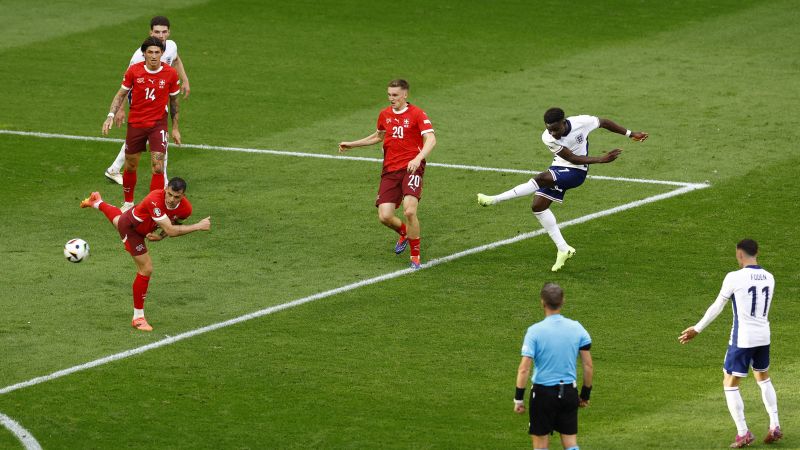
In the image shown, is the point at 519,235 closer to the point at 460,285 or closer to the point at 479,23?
the point at 460,285

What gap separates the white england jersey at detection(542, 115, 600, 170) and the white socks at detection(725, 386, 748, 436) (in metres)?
6.05

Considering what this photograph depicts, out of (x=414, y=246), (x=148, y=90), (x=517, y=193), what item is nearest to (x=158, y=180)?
(x=148, y=90)

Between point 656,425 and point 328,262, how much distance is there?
21.8 ft

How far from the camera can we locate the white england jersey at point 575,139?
63.0 ft

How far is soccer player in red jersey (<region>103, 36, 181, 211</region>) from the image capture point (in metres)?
21.1

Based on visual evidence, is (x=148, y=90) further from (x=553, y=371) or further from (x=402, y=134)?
(x=553, y=371)

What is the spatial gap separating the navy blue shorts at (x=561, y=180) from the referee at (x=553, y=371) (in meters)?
7.05

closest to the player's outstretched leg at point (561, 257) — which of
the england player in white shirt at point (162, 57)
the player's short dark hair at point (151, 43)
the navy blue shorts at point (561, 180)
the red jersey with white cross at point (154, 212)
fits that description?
the navy blue shorts at point (561, 180)

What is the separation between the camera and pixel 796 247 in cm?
2023

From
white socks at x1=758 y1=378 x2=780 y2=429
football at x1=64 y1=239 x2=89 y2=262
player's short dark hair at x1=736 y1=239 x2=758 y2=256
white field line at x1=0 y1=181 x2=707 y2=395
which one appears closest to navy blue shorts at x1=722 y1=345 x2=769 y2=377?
white socks at x1=758 y1=378 x2=780 y2=429

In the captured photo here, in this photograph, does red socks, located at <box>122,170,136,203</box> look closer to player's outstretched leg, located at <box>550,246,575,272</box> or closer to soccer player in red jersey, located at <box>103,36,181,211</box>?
soccer player in red jersey, located at <box>103,36,181,211</box>

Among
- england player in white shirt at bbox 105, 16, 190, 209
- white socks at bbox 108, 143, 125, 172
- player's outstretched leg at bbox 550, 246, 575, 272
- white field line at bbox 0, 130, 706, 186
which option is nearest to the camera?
player's outstretched leg at bbox 550, 246, 575, 272

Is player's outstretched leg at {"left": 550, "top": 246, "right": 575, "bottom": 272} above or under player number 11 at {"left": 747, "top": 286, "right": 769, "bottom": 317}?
under

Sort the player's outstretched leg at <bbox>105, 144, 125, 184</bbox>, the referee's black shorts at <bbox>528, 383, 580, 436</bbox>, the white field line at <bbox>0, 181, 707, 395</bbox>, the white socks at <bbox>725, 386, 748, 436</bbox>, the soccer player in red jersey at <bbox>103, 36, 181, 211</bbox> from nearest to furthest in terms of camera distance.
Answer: the referee's black shorts at <bbox>528, 383, 580, 436</bbox>
the white socks at <bbox>725, 386, 748, 436</bbox>
the white field line at <bbox>0, 181, 707, 395</bbox>
the soccer player in red jersey at <bbox>103, 36, 181, 211</bbox>
the player's outstretched leg at <bbox>105, 144, 125, 184</bbox>
